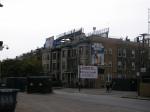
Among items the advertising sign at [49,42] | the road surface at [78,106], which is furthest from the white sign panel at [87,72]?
the advertising sign at [49,42]

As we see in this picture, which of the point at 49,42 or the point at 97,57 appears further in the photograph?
the point at 49,42

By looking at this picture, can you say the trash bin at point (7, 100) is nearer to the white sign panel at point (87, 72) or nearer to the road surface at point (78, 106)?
the road surface at point (78, 106)

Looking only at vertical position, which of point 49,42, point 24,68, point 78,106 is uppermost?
point 49,42

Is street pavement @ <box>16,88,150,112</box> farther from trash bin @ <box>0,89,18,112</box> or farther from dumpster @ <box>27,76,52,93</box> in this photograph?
dumpster @ <box>27,76,52,93</box>

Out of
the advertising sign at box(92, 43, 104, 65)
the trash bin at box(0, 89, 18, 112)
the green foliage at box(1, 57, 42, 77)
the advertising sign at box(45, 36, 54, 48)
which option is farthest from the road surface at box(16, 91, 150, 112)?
the advertising sign at box(45, 36, 54, 48)

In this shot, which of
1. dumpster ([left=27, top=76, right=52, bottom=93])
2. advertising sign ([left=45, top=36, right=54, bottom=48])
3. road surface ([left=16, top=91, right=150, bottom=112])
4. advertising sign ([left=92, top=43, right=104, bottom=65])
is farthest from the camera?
advertising sign ([left=45, top=36, right=54, bottom=48])

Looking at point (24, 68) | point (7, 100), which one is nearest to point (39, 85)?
point (7, 100)

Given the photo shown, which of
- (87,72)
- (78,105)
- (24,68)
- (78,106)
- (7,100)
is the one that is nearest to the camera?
(7,100)

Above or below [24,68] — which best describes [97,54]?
above

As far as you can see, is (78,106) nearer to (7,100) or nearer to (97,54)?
(7,100)

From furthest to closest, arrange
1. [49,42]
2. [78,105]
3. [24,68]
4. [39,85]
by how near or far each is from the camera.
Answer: [49,42]
[24,68]
[39,85]
[78,105]

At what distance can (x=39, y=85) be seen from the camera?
172 feet

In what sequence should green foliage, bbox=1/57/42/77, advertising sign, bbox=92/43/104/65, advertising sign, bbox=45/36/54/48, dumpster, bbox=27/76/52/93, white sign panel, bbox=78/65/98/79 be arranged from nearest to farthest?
dumpster, bbox=27/76/52/93
white sign panel, bbox=78/65/98/79
advertising sign, bbox=92/43/104/65
green foliage, bbox=1/57/42/77
advertising sign, bbox=45/36/54/48

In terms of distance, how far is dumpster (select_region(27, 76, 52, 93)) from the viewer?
5237 cm
